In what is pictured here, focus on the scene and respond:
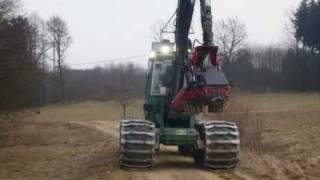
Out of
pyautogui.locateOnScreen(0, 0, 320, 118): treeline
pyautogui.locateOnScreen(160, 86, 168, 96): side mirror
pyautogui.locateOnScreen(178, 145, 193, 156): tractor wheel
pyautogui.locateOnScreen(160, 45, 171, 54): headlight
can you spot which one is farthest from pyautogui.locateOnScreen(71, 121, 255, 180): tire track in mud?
pyautogui.locateOnScreen(0, 0, 320, 118): treeline

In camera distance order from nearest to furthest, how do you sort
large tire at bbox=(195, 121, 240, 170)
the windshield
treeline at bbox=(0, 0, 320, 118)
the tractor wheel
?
large tire at bbox=(195, 121, 240, 170)
the windshield
the tractor wheel
treeline at bbox=(0, 0, 320, 118)

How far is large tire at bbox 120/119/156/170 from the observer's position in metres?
17.9

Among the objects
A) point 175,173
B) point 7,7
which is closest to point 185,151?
point 175,173

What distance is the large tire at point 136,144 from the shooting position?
17.9 metres

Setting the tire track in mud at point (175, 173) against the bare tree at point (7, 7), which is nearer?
the tire track in mud at point (175, 173)

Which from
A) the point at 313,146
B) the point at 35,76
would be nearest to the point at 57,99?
the point at 35,76

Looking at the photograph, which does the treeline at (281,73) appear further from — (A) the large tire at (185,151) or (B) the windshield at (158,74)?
(B) the windshield at (158,74)

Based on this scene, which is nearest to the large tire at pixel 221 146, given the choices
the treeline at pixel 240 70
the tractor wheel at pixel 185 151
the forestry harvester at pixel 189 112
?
the forestry harvester at pixel 189 112

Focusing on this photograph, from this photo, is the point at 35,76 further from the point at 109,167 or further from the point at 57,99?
the point at 57,99

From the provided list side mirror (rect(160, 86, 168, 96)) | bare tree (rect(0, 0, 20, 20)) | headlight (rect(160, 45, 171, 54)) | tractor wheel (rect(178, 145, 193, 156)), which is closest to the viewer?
side mirror (rect(160, 86, 168, 96))

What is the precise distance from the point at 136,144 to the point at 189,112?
62.6 inches

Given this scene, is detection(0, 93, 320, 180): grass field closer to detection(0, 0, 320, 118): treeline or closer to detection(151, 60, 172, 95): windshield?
detection(151, 60, 172, 95): windshield

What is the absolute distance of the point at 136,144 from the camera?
17.9m

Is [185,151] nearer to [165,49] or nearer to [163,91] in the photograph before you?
[163,91]
